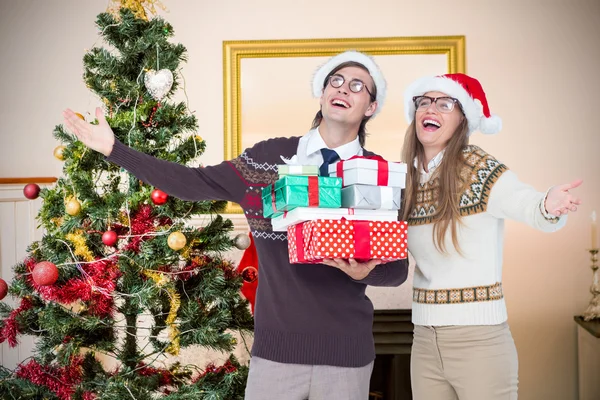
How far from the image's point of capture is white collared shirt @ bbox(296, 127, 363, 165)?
1939 mm

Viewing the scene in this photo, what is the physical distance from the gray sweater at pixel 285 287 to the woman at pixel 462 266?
0.13m

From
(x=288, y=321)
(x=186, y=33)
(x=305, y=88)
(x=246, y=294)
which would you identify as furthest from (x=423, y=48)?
(x=288, y=321)

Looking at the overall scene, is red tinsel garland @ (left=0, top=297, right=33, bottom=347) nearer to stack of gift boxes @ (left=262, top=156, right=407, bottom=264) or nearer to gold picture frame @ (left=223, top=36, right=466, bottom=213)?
stack of gift boxes @ (left=262, top=156, right=407, bottom=264)

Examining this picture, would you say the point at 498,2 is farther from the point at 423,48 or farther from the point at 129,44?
the point at 129,44

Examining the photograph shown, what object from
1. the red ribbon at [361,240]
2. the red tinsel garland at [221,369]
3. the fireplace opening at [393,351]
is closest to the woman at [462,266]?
the red ribbon at [361,240]

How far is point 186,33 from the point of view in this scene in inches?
149

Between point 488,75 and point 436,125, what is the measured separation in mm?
1956

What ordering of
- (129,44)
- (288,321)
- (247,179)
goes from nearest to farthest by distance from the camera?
(288,321), (247,179), (129,44)

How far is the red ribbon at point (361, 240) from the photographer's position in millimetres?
1612

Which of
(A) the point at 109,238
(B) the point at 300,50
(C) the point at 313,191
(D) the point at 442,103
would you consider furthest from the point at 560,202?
(B) the point at 300,50

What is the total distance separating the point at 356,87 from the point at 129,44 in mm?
945

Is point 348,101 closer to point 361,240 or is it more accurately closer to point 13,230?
point 361,240

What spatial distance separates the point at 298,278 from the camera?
1827mm

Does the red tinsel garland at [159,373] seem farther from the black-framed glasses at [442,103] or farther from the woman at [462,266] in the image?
the black-framed glasses at [442,103]
